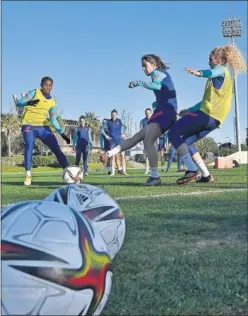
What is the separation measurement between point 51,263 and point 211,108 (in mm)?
6285

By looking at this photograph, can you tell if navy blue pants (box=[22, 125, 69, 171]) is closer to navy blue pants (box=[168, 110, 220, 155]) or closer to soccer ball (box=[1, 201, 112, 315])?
navy blue pants (box=[168, 110, 220, 155])

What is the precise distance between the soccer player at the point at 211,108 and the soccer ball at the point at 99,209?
4.93m

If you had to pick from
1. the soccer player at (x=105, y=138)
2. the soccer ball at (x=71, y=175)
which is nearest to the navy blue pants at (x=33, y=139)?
the soccer ball at (x=71, y=175)

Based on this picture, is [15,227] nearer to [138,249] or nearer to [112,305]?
[112,305]

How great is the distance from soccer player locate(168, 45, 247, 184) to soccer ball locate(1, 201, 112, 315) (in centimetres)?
582

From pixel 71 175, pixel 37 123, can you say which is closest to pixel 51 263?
pixel 71 175

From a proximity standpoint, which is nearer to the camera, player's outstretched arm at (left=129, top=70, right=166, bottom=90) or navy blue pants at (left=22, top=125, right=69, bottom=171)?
player's outstretched arm at (left=129, top=70, right=166, bottom=90)

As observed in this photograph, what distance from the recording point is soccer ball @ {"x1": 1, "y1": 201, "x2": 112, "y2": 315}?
73.4 inches

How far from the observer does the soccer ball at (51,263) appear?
1863 millimetres

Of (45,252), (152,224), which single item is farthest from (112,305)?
(152,224)

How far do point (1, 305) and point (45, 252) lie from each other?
0.84ft

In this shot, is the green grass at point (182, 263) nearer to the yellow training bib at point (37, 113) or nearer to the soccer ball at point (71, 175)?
the soccer ball at point (71, 175)

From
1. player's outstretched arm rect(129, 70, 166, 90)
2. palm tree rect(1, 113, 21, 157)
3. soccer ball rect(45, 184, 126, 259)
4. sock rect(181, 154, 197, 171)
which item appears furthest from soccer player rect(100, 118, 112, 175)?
palm tree rect(1, 113, 21, 157)

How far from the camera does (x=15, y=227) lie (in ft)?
6.75
